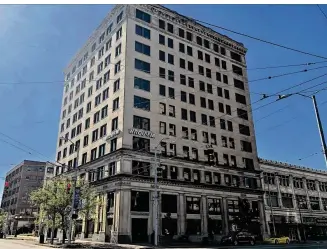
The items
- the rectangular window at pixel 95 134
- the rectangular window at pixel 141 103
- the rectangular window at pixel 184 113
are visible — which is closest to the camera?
the rectangular window at pixel 141 103

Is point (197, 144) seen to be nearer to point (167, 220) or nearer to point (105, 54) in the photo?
point (167, 220)

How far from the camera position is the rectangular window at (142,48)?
50.2 meters

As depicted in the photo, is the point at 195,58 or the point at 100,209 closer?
the point at 100,209

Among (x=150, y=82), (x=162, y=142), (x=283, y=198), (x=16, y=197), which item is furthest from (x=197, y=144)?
(x=16, y=197)

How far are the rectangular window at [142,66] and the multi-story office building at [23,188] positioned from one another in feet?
233

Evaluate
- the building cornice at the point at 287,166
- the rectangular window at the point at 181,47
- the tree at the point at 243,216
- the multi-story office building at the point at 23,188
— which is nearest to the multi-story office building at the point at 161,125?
the rectangular window at the point at 181,47

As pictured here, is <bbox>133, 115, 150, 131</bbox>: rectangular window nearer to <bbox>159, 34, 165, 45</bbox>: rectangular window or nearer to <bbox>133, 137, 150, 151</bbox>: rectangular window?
<bbox>133, 137, 150, 151</bbox>: rectangular window

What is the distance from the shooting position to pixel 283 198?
6469cm

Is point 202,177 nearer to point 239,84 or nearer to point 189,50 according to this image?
point 239,84

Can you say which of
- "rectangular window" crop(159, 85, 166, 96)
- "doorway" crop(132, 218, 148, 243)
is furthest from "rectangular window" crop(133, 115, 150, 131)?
"doorway" crop(132, 218, 148, 243)

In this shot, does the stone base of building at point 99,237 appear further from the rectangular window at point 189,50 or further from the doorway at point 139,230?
the rectangular window at point 189,50

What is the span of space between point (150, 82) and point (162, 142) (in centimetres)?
994

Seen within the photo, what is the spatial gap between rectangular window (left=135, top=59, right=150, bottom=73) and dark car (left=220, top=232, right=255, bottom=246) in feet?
90.6

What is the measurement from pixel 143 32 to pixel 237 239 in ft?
116
